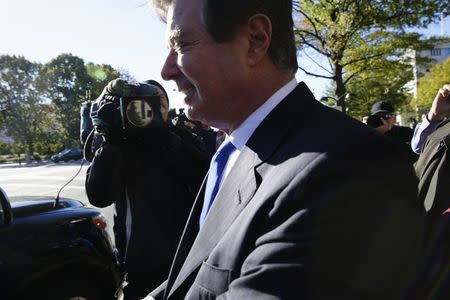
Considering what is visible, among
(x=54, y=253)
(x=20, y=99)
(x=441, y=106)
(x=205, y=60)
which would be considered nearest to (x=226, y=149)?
(x=205, y=60)

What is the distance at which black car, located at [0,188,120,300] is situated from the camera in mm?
2555

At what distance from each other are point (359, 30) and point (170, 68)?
1204 centimetres

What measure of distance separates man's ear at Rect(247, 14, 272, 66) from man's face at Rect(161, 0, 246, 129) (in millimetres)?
32

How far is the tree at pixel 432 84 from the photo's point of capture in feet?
114

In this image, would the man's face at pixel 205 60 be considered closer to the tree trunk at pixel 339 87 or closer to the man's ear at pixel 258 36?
the man's ear at pixel 258 36

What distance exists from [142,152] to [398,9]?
37.1 feet

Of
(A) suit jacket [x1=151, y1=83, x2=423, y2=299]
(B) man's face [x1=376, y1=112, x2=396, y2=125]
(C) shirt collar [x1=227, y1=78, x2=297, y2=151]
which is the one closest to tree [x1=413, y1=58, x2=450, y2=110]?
(B) man's face [x1=376, y1=112, x2=396, y2=125]

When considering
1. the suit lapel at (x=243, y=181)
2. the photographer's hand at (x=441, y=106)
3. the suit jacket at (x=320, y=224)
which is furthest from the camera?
the photographer's hand at (x=441, y=106)

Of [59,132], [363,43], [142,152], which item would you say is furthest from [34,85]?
[142,152]

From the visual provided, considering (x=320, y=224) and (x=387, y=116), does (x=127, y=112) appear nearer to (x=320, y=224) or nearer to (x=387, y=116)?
(x=320, y=224)

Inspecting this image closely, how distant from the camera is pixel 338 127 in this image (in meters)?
1.07

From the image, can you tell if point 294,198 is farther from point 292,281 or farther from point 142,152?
point 142,152

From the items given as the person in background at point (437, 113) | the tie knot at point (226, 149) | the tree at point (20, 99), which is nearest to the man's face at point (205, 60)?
the tie knot at point (226, 149)

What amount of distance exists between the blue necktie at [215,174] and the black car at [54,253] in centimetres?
155
